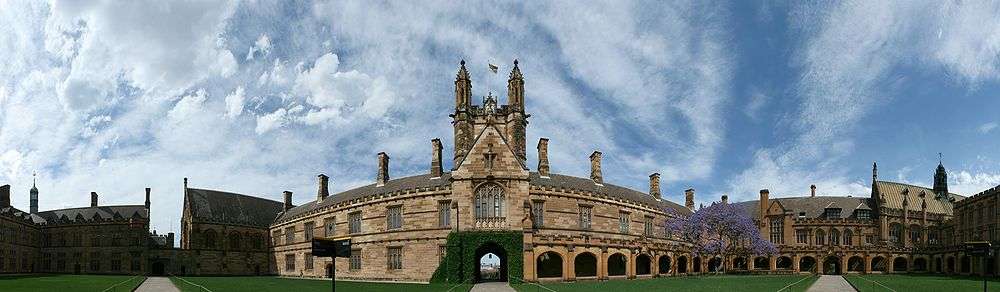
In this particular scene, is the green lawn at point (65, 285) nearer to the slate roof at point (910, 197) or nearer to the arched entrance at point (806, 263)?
the arched entrance at point (806, 263)

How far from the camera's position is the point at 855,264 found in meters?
73.9

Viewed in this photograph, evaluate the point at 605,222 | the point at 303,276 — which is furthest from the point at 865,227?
the point at 303,276

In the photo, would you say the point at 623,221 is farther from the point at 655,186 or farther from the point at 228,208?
the point at 228,208

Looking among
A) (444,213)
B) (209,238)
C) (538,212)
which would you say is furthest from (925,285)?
(209,238)

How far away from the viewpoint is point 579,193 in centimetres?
4822

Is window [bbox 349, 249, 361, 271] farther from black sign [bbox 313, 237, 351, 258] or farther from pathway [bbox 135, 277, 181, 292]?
black sign [bbox 313, 237, 351, 258]

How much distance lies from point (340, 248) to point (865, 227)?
7203 cm

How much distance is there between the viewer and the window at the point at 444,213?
4594cm

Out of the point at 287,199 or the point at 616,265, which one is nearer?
the point at 616,265

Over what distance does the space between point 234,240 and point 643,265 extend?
146 ft

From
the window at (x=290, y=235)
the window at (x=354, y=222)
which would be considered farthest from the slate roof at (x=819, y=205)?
the window at (x=290, y=235)

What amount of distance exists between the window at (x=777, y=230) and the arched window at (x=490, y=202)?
Result: 154 ft

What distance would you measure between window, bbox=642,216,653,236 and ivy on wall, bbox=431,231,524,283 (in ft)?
53.3

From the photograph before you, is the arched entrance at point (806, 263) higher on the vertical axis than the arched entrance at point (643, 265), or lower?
lower
